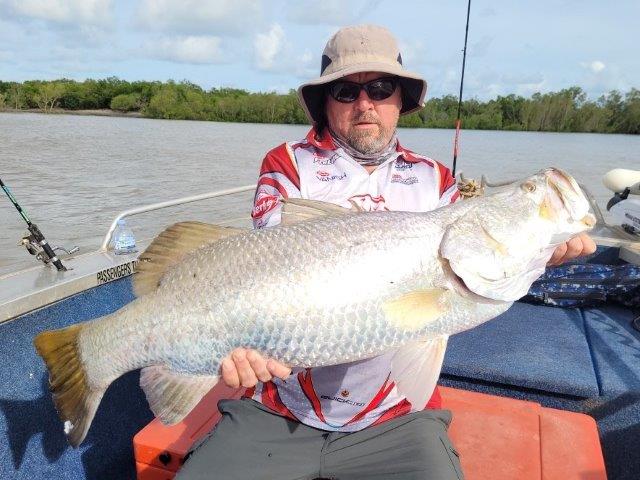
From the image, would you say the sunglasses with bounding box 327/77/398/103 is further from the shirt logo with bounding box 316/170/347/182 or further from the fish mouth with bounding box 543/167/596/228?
the fish mouth with bounding box 543/167/596/228

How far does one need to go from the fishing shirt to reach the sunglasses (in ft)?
0.78

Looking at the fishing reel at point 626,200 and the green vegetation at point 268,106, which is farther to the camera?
the green vegetation at point 268,106

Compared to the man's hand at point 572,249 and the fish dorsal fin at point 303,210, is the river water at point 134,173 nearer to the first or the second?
the fish dorsal fin at point 303,210

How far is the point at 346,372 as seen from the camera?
233cm

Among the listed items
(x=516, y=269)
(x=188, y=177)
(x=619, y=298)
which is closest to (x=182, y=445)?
(x=516, y=269)

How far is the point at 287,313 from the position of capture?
1781 millimetres

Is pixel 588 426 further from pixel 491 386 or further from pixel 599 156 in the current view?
pixel 599 156

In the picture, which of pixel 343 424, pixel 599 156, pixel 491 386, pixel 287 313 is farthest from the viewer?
pixel 599 156

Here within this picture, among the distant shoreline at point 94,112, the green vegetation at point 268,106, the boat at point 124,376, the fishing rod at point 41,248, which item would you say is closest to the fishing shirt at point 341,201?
the boat at point 124,376

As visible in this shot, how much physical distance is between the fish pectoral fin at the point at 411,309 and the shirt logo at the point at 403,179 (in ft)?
3.26

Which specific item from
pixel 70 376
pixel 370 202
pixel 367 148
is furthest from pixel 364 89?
pixel 70 376

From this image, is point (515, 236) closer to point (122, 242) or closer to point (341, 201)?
point (341, 201)

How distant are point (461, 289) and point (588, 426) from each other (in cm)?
163

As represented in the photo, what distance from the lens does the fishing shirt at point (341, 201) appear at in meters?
2.34
